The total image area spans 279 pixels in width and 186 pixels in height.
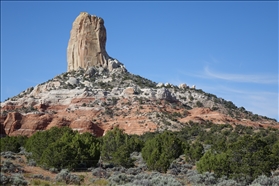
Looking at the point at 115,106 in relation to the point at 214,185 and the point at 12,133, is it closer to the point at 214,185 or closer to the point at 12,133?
the point at 12,133

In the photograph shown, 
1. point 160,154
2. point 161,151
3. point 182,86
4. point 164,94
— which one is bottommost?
point 160,154

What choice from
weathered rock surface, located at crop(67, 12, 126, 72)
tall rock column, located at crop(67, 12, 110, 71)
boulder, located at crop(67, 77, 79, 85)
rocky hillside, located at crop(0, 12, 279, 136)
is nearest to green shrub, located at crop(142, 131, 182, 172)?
rocky hillside, located at crop(0, 12, 279, 136)

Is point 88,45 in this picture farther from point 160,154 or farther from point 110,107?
point 160,154

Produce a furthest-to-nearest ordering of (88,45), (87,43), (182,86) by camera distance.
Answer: (87,43), (88,45), (182,86)

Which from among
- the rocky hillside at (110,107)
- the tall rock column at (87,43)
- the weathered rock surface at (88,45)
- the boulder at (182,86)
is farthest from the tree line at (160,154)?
the tall rock column at (87,43)

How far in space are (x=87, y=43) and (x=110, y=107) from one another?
2352cm

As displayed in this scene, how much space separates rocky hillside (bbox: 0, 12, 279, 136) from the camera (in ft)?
245

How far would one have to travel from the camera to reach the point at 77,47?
323 feet

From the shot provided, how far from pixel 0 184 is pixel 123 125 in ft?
192

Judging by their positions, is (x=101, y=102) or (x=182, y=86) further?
(x=182, y=86)

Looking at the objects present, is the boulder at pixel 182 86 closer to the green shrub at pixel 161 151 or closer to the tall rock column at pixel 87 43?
the tall rock column at pixel 87 43

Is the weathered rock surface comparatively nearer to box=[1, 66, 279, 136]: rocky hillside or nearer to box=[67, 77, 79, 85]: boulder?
box=[1, 66, 279, 136]: rocky hillside

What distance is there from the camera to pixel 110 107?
8069 cm

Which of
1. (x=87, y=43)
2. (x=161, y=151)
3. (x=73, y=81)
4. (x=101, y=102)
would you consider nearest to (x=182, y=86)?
(x=101, y=102)
